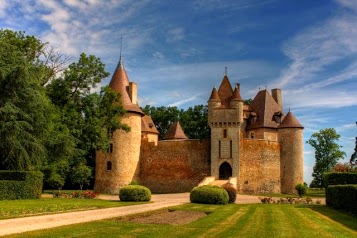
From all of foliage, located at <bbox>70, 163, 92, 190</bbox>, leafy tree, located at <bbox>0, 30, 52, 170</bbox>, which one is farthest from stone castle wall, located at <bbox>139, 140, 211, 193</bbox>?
leafy tree, located at <bbox>0, 30, 52, 170</bbox>

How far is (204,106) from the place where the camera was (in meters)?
60.9

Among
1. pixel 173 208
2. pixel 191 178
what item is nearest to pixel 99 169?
pixel 191 178

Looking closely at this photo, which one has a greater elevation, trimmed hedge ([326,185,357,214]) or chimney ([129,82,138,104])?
chimney ([129,82,138,104])

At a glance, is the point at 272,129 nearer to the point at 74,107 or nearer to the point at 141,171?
the point at 141,171

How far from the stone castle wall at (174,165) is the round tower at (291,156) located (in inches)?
316

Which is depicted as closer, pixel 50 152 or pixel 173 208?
pixel 173 208

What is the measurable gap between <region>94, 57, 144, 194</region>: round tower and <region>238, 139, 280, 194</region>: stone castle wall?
10.9 metres

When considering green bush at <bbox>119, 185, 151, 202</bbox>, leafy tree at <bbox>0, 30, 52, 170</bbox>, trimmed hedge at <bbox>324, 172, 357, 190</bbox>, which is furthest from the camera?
leafy tree at <bbox>0, 30, 52, 170</bbox>

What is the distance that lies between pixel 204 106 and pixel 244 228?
48612 mm

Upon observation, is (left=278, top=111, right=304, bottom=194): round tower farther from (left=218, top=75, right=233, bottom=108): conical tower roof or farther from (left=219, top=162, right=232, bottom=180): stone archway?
(left=218, top=75, right=233, bottom=108): conical tower roof

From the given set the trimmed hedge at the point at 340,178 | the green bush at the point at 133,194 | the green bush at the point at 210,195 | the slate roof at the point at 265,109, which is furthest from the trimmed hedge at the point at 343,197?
the slate roof at the point at 265,109

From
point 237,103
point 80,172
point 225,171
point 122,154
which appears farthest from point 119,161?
point 237,103

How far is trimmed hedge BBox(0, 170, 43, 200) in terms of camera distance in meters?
25.2

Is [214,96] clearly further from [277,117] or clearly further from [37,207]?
[37,207]
